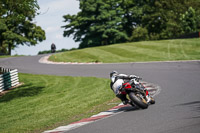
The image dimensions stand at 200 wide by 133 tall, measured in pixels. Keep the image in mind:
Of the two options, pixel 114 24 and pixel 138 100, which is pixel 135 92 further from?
pixel 114 24

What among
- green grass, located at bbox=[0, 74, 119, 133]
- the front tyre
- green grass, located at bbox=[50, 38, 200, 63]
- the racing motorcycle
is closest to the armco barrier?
green grass, located at bbox=[0, 74, 119, 133]

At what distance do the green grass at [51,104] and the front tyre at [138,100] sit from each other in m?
1.56

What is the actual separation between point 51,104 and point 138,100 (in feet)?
15.7

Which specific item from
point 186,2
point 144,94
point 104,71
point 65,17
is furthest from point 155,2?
point 144,94

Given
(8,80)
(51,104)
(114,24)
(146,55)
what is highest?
(114,24)

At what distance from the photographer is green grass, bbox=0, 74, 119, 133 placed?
8.95 m

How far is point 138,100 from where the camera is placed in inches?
330

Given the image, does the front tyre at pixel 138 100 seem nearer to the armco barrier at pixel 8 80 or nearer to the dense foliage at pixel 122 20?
the armco barrier at pixel 8 80

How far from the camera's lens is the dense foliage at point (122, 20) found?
6375 centimetres

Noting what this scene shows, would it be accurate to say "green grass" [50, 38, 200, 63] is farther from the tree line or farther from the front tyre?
the tree line

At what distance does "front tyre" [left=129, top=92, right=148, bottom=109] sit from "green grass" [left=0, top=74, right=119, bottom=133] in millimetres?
1564

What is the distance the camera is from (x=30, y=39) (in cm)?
6681

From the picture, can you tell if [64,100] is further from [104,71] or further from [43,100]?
[104,71]

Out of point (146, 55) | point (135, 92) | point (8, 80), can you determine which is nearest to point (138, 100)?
point (135, 92)
